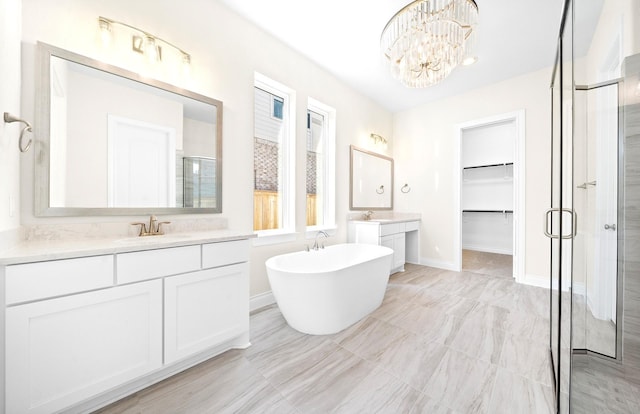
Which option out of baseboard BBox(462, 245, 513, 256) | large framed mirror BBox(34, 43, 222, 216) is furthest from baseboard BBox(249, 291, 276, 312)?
baseboard BBox(462, 245, 513, 256)

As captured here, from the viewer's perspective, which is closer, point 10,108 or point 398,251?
point 10,108

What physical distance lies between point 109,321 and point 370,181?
3.53 m

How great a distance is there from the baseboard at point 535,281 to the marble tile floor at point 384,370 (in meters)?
0.95

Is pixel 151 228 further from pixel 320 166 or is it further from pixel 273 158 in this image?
pixel 320 166

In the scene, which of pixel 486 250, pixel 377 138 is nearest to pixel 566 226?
pixel 377 138

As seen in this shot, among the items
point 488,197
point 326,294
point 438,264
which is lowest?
point 438,264

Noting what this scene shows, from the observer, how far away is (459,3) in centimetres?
181

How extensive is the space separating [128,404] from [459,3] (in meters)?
3.36

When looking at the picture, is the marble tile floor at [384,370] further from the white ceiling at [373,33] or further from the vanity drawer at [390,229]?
the white ceiling at [373,33]

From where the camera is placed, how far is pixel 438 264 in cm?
404

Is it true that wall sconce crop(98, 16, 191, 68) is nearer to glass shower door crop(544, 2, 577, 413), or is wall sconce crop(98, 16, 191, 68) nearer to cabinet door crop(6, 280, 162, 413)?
cabinet door crop(6, 280, 162, 413)

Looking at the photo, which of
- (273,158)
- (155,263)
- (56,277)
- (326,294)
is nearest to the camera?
(56,277)

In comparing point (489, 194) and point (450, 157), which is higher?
point (450, 157)

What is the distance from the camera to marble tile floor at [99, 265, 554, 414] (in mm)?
1282
